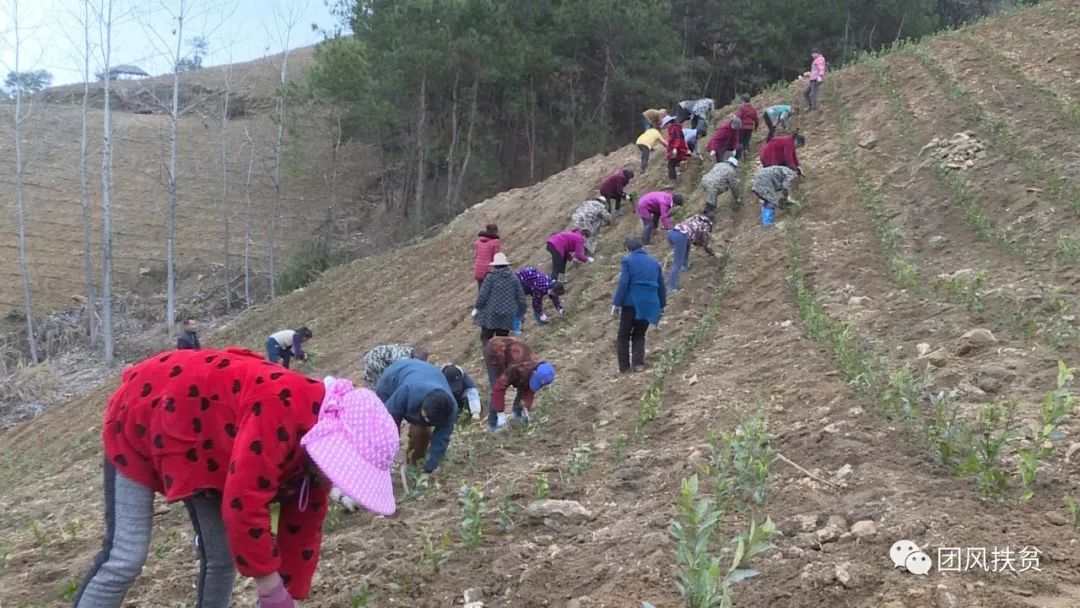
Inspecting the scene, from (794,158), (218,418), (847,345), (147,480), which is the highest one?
(794,158)

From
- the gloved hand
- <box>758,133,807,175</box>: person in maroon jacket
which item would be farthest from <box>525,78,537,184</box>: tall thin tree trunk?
the gloved hand

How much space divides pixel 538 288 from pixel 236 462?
6.94 m

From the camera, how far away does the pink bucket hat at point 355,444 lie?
6.97 feet

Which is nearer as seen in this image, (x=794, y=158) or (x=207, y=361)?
(x=207, y=361)

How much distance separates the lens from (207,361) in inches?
90.7

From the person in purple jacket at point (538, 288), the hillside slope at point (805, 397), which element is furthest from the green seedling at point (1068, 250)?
the person in purple jacket at point (538, 288)

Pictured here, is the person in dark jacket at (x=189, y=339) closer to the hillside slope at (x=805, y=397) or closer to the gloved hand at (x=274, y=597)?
the hillside slope at (x=805, y=397)

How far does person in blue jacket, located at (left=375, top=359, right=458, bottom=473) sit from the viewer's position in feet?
14.7

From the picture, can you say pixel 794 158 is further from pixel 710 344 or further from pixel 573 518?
pixel 573 518

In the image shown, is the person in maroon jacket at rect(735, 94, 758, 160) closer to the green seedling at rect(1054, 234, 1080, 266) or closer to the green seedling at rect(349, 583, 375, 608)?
the green seedling at rect(1054, 234, 1080, 266)

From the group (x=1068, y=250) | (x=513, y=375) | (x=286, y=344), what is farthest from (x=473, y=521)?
(x=286, y=344)

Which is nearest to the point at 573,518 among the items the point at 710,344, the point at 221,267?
the point at 710,344

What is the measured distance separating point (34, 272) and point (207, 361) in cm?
2544

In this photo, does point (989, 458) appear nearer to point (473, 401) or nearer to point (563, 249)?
point (473, 401)
